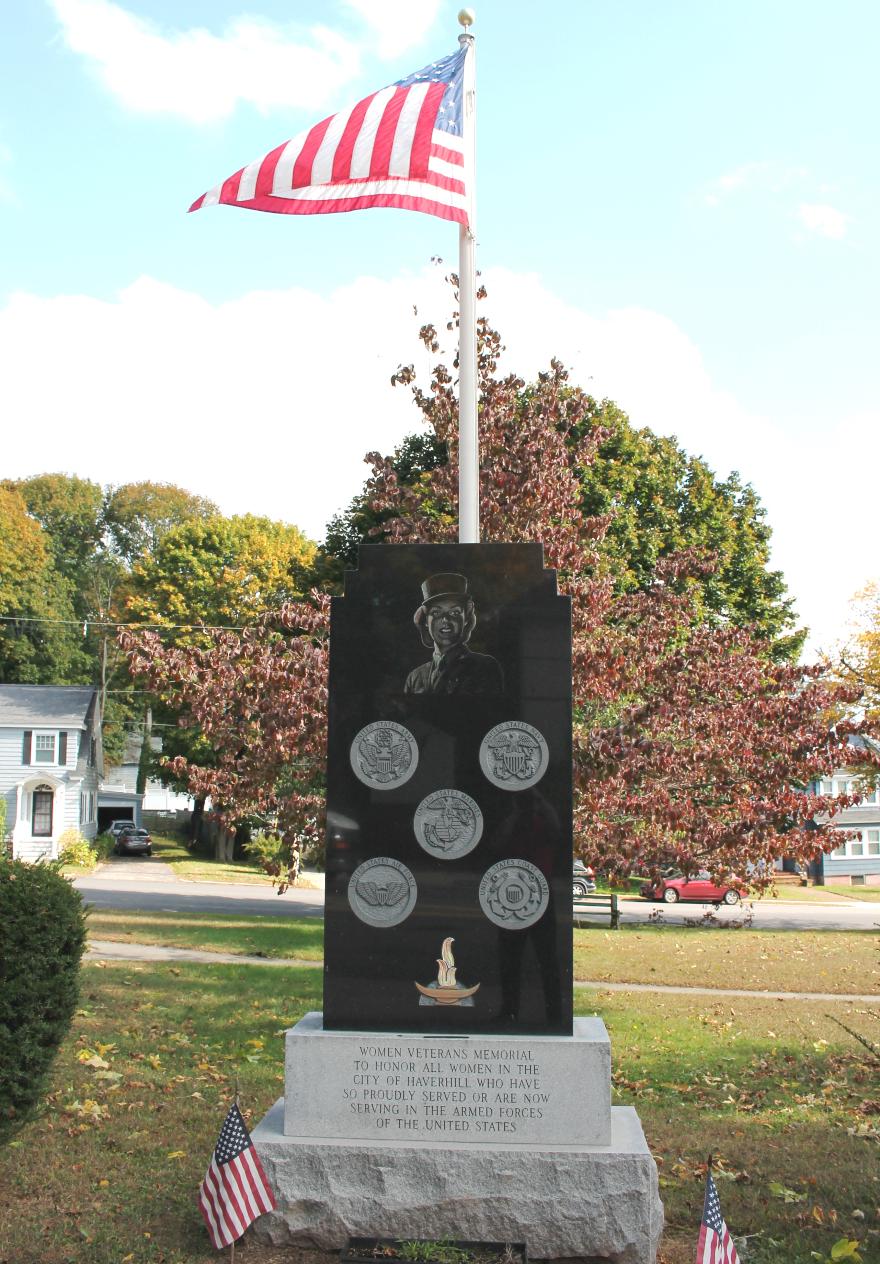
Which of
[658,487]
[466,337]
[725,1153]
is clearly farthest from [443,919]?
[658,487]

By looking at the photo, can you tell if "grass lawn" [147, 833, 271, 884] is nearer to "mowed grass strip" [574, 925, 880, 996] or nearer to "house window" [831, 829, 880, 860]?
"mowed grass strip" [574, 925, 880, 996]

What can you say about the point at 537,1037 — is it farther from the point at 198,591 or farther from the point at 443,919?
the point at 198,591

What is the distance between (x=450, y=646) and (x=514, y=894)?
4.82 ft

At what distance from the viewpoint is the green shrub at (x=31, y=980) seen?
244 inches

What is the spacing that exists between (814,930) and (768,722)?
16.6 metres

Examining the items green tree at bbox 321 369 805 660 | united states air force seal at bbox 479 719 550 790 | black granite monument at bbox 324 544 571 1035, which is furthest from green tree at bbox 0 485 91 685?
united states air force seal at bbox 479 719 550 790

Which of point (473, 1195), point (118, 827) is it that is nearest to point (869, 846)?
point (118, 827)

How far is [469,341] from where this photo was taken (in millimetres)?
8359

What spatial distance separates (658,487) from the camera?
31.1m

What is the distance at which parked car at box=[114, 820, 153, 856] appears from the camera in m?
47.7

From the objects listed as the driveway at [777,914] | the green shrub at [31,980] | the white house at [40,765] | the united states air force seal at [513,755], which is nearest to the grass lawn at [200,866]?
the white house at [40,765]

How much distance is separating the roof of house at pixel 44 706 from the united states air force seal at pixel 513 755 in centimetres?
3784

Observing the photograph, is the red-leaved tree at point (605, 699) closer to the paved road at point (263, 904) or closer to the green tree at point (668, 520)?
the paved road at point (263, 904)

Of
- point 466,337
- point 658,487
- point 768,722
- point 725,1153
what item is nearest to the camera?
point 725,1153
